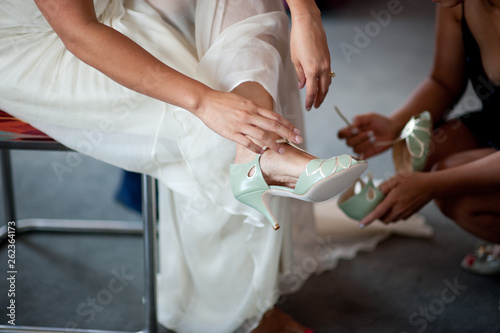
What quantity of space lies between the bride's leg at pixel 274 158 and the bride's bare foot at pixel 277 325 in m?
0.37

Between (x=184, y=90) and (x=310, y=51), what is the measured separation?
0.68ft

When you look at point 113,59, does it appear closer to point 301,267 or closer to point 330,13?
point 301,267

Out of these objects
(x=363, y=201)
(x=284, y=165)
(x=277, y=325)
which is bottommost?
(x=277, y=325)

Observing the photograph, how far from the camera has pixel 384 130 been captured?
1.21m

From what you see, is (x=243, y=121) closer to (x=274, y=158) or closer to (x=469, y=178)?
(x=274, y=158)

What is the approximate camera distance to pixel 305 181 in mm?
743

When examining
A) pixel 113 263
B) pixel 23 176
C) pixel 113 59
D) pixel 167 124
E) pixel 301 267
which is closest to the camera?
pixel 113 59

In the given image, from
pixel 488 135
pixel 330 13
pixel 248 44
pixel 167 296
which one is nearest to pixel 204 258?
pixel 167 296

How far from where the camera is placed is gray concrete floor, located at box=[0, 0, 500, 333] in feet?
3.68

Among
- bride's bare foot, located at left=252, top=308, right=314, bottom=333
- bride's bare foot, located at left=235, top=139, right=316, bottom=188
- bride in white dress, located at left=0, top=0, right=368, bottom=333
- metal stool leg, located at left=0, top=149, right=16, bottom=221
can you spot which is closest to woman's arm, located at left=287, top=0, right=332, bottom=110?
bride in white dress, located at left=0, top=0, right=368, bottom=333

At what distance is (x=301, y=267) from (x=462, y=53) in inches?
23.3

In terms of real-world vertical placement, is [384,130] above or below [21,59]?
below

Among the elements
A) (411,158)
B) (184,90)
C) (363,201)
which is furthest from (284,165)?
(411,158)

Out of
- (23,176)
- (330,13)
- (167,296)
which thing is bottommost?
(167,296)
